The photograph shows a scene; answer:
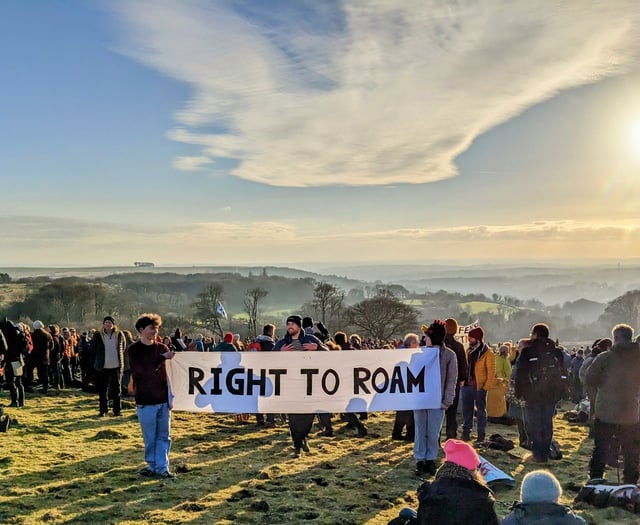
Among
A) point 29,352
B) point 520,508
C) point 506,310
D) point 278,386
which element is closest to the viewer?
point 520,508

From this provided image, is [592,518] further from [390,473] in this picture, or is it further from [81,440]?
[81,440]

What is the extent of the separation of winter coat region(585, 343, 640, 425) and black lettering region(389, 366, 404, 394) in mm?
2776

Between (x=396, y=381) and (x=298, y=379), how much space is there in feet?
5.33

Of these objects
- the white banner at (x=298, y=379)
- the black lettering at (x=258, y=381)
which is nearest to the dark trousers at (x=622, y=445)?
the white banner at (x=298, y=379)

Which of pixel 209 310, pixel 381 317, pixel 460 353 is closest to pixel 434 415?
pixel 460 353

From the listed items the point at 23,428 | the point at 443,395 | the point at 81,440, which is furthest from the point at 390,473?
the point at 23,428

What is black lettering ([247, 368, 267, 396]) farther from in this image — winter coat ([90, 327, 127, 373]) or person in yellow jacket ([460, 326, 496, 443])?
winter coat ([90, 327, 127, 373])

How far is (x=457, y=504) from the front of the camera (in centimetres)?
409

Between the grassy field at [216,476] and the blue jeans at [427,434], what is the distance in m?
0.40

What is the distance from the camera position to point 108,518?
6.22 metres

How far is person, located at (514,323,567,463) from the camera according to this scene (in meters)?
8.90

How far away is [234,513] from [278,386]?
2.61 meters

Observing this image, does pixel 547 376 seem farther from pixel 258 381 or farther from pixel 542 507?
pixel 542 507

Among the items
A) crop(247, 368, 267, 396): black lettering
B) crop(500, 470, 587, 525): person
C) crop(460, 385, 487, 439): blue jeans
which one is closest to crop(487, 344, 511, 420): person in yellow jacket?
crop(460, 385, 487, 439): blue jeans
